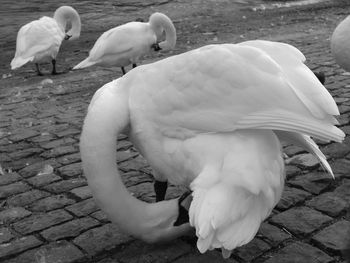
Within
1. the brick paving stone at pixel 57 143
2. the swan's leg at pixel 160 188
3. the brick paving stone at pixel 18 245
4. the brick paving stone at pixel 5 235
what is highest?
the swan's leg at pixel 160 188

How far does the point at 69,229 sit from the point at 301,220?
134cm

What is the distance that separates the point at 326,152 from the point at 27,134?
2711mm

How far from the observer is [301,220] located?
120 inches

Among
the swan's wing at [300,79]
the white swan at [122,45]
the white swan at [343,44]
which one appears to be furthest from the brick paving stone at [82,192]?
the white swan at [122,45]

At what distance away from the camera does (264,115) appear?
2.30 metres

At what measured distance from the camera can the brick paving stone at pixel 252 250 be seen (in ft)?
8.89

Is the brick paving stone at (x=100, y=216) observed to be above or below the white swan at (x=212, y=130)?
below

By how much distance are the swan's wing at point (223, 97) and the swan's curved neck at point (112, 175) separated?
11 cm

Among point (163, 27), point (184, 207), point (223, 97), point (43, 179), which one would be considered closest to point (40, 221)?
point (43, 179)

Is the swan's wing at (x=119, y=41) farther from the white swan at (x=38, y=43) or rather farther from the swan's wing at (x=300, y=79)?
the swan's wing at (x=300, y=79)

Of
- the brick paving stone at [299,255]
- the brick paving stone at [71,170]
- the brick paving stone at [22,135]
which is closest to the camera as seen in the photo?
the brick paving stone at [299,255]

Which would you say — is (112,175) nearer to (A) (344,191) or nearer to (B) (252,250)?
(B) (252,250)

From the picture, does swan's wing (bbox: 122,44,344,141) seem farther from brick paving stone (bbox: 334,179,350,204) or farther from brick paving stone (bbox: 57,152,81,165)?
brick paving stone (bbox: 57,152,81,165)

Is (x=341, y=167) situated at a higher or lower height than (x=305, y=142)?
lower
